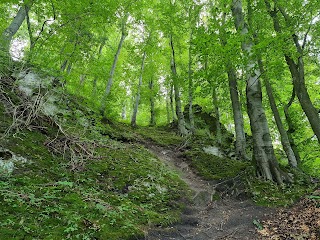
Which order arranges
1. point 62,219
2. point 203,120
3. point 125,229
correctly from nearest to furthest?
point 62,219 < point 125,229 < point 203,120

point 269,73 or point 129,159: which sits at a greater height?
point 269,73

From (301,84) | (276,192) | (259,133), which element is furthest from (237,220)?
(301,84)

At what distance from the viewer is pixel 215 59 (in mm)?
7574

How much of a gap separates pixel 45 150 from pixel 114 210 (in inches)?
108

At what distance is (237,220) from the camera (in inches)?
231

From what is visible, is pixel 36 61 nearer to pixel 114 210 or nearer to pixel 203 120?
pixel 114 210

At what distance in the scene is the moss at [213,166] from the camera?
8.97m

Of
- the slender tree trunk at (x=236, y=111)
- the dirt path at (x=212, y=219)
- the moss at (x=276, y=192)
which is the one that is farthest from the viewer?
the slender tree trunk at (x=236, y=111)

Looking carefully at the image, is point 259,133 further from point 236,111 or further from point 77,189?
point 77,189

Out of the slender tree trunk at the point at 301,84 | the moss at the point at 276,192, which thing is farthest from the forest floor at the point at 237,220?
the slender tree trunk at the point at 301,84

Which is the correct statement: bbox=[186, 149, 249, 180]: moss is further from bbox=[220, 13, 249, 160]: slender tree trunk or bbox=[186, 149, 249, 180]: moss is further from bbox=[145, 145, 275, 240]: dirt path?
bbox=[220, 13, 249, 160]: slender tree trunk

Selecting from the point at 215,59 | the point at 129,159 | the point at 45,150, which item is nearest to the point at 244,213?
the point at 129,159

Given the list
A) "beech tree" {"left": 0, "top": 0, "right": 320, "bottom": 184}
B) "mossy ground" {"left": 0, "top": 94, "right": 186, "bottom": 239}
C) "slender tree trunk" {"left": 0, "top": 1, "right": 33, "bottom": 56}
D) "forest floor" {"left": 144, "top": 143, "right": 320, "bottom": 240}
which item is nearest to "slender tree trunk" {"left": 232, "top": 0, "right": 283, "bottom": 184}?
"beech tree" {"left": 0, "top": 0, "right": 320, "bottom": 184}

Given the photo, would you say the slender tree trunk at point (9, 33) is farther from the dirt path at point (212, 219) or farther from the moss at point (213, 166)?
the moss at point (213, 166)
